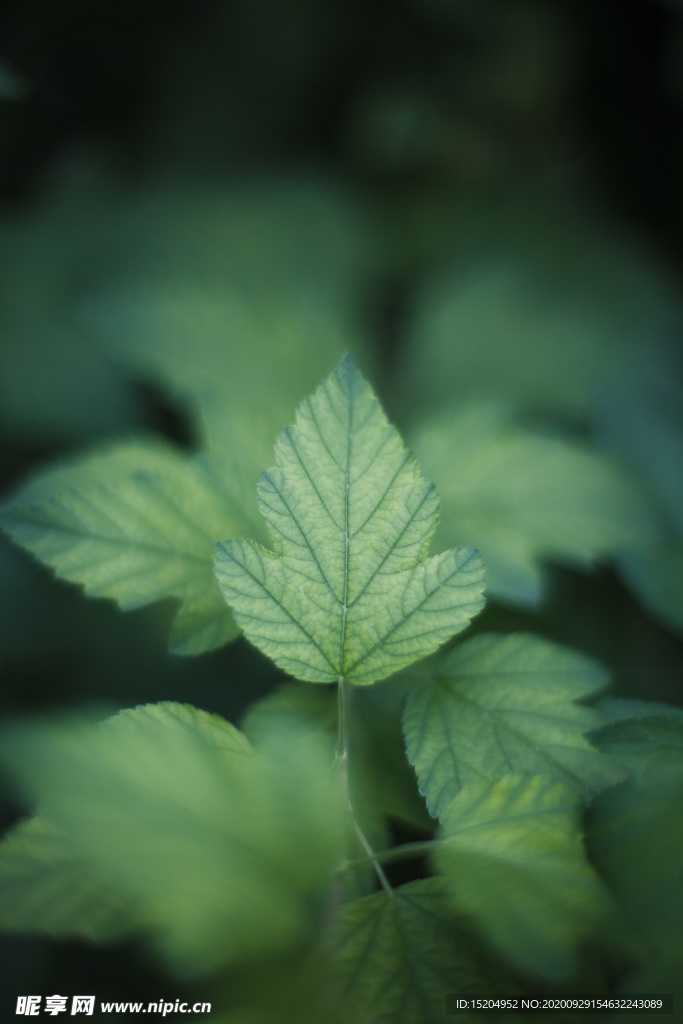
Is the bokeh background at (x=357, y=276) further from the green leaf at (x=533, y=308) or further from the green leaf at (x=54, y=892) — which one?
the green leaf at (x=54, y=892)

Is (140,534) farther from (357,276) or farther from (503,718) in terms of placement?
(357,276)

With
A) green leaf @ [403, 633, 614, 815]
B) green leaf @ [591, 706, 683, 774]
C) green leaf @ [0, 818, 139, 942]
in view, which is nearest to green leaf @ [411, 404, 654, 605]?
green leaf @ [403, 633, 614, 815]

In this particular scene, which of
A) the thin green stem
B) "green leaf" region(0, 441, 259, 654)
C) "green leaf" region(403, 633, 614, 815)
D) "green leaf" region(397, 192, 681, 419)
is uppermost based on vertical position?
"green leaf" region(397, 192, 681, 419)

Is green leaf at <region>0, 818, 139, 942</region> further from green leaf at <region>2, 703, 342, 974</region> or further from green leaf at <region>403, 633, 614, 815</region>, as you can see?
green leaf at <region>403, 633, 614, 815</region>

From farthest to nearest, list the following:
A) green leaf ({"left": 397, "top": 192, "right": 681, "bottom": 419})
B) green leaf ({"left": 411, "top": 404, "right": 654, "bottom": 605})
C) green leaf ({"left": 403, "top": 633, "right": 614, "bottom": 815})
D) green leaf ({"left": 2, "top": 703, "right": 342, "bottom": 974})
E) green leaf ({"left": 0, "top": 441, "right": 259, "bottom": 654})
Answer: green leaf ({"left": 397, "top": 192, "right": 681, "bottom": 419}) < green leaf ({"left": 411, "top": 404, "right": 654, "bottom": 605}) < green leaf ({"left": 0, "top": 441, "right": 259, "bottom": 654}) < green leaf ({"left": 403, "top": 633, "right": 614, "bottom": 815}) < green leaf ({"left": 2, "top": 703, "right": 342, "bottom": 974})

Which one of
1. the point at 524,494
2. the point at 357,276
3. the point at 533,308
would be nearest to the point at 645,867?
the point at 524,494

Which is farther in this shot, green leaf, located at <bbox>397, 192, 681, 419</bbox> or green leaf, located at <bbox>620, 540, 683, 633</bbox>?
green leaf, located at <bbox>397, 192, 681, 419</bbox>

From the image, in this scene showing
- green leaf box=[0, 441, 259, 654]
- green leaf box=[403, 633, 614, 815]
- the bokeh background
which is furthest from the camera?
the bokeh background

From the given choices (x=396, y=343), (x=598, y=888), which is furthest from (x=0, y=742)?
(x=396, y=343)
